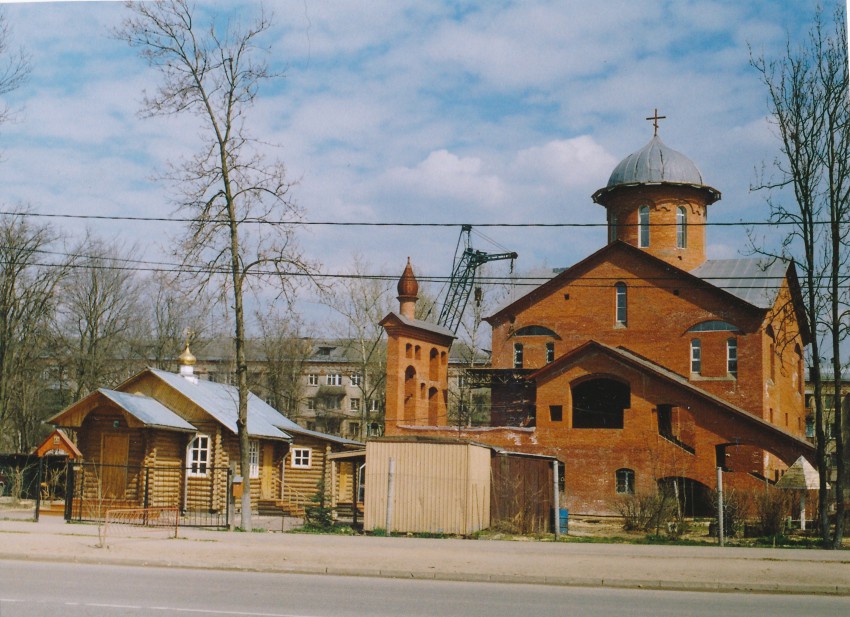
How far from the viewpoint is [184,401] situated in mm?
32312

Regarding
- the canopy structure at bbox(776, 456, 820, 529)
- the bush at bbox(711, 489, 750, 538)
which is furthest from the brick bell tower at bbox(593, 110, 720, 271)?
the bush at bbox(711, 489, 750, 538)

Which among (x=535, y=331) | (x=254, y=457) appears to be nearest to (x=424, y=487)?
(x=254, y=457)

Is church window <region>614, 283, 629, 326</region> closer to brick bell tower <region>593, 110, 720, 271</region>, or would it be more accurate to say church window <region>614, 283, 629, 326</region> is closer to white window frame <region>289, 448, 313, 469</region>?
brick bell tower <region>593, 110, 720, 271</region>

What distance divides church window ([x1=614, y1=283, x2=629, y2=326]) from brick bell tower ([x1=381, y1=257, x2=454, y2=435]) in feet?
27.0

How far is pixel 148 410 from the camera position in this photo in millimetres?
30219

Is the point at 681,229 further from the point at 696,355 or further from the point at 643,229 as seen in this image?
the point at 696,355

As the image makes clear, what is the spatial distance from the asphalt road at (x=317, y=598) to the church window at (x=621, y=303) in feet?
94.5

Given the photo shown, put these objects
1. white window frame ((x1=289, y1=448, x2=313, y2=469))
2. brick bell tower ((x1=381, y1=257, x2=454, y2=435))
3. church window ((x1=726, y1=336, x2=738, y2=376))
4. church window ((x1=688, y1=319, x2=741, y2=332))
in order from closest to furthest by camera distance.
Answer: white window frame ((x1=289, y1=448, x2=313, y2=469))
church window ((x1=726, y1=336, x2=738, y2=376))
church window ((x1=688, y1=319, x2=741, y2=332))
brick bell tower ((x1=381, y1=257, x2=454, y2=435))

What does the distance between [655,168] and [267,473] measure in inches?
956

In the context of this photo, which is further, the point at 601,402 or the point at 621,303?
the point at 621,303

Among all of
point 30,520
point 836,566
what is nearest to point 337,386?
point 30,520

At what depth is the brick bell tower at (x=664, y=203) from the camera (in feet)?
151

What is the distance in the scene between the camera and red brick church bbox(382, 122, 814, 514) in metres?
36.1

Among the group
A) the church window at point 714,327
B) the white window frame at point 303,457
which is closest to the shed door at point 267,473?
the white window frame at point 303,457
